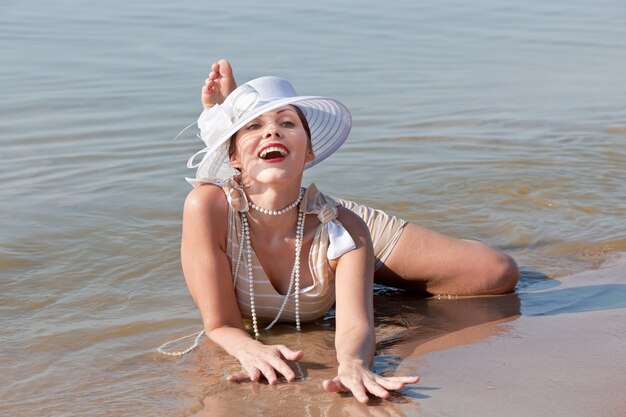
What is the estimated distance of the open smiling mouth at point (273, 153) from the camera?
14.0ft

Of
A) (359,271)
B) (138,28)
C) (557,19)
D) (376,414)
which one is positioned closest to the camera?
(376,414)

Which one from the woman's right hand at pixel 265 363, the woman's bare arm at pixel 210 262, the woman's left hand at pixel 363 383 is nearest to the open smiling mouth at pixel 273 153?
the woman's bare arm at pixel 210 262

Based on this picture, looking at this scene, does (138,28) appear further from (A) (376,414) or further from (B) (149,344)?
(A) (376,414)

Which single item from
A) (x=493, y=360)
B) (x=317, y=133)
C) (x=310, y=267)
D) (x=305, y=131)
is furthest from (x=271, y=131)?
(x=493, y=360)

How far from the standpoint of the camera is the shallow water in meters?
4.57

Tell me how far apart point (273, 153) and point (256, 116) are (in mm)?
181

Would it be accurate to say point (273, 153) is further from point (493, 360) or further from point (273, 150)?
point (493, 360)

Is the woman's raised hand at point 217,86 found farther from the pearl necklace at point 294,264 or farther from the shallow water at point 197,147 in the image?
the shallow water at point 197,147

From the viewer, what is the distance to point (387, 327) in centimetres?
474

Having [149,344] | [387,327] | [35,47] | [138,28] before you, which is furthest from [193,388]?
[138,28]

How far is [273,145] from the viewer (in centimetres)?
429

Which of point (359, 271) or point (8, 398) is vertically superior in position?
point (359, 271)

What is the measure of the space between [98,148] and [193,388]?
410cm

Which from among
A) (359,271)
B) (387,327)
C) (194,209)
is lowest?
(387,327)
